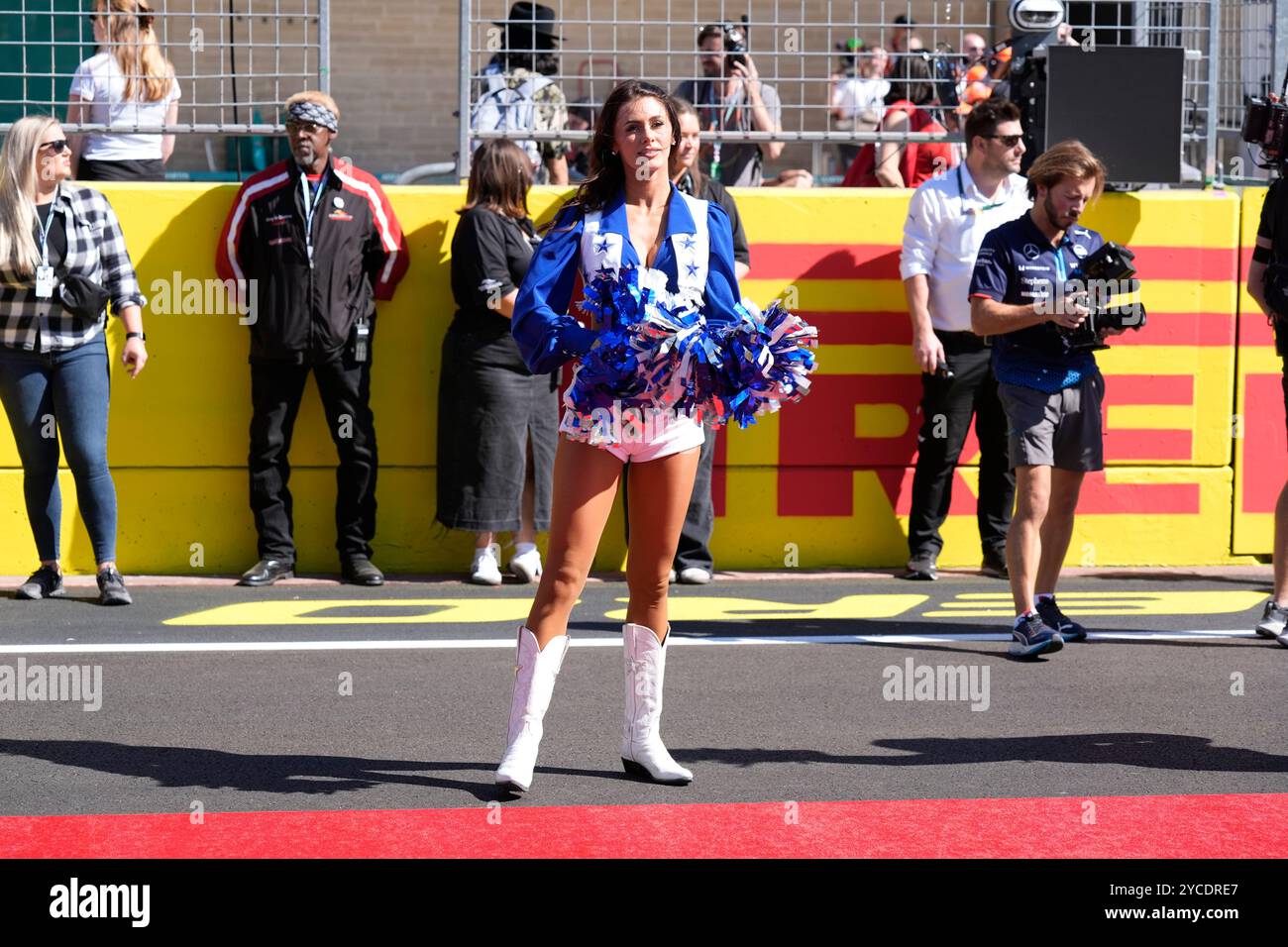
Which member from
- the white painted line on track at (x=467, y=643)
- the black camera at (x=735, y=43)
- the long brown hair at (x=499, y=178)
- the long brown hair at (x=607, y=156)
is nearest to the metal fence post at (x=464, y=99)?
the long brown hair at (x=499, y=178)

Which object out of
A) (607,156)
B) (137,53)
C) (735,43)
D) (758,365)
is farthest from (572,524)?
(735,43)

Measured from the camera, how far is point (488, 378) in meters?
8.95

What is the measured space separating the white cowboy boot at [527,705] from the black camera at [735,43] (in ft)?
16.4

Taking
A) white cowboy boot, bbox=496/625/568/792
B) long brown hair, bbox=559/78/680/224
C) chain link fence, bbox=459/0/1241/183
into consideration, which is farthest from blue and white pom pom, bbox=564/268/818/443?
chain link fence, bbox=459/0/1241/183

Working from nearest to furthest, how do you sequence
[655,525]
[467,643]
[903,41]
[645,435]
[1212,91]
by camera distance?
[645,435], [655,525], [467,643], [1212,91], [903,41]

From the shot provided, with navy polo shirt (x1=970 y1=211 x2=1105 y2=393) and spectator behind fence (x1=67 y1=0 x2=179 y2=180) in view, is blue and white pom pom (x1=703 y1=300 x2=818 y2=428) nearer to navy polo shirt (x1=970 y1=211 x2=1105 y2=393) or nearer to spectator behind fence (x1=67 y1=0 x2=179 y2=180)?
navy polo shirt (x1=970 y1=211 x2=1105 y2=393)

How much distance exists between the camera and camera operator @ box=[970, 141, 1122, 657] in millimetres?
7309

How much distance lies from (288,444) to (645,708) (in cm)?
410

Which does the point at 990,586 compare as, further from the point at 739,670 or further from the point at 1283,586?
the point at 739,670

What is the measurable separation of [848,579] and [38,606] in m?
3.90

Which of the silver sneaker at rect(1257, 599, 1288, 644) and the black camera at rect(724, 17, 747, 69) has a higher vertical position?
the black camera at rect(724, 17, 747, 69)

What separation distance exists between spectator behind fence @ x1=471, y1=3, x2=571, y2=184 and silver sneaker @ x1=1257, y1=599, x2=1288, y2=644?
4.18 m

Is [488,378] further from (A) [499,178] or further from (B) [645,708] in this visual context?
(B) [645,708]

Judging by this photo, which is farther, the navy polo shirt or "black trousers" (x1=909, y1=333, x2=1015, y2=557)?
"black trousers" (x1=909, y1=333, x2=1015, y2=557)
